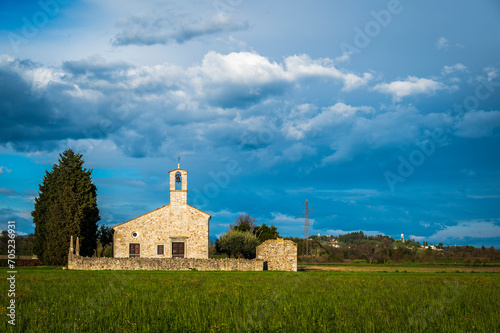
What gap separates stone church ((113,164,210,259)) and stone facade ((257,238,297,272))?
8.54m

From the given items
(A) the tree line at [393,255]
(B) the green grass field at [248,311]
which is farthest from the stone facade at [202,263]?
(A) the tree line at [393,255]

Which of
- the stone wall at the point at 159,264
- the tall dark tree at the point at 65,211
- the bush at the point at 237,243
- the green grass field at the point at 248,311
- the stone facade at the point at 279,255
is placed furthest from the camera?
the bush at the point at 237,243

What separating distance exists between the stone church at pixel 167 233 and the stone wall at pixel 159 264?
7.47m

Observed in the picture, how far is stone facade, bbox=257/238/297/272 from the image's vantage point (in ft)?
128

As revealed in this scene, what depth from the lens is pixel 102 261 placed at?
3662 cm

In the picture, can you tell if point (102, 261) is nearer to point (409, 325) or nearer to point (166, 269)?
point (166, 269)

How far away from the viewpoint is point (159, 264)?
37406 millimetres

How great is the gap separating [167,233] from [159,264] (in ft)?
26.6

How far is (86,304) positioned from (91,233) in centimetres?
3690

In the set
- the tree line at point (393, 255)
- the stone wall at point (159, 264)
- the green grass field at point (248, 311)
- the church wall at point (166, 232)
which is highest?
the church wall at point (166, 232)

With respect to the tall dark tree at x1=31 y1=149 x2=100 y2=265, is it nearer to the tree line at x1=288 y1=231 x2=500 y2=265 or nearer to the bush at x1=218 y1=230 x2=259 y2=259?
the bush at x1=218 y1=230 x2=259 y2=259

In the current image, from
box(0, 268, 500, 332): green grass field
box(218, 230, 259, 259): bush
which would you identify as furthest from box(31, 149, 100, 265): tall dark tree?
box(0, 268, 500, 332): green grass field

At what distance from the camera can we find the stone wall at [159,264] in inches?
1443

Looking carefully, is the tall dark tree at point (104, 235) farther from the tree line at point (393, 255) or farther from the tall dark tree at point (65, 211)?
the tree line at point (393, 255)
